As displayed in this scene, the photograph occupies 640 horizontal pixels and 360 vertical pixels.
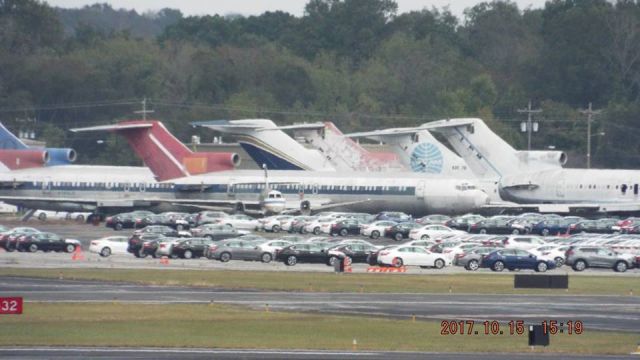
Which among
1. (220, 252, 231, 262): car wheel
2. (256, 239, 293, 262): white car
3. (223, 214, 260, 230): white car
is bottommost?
(220, 252, 231, 262): car wheel

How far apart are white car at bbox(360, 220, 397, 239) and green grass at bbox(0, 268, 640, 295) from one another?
83.6ft

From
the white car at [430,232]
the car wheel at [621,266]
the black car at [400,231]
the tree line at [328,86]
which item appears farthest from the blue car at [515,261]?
the tree line at [328,86]

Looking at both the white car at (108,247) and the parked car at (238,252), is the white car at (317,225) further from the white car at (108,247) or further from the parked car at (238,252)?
the parked car at (238,252)

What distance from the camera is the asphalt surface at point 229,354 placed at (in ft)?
131

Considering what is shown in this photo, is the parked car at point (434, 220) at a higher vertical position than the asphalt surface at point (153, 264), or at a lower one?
higher

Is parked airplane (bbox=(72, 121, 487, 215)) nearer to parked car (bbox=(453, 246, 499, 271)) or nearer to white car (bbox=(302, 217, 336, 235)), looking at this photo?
white car (bbox=(302, 217, 336, 235))

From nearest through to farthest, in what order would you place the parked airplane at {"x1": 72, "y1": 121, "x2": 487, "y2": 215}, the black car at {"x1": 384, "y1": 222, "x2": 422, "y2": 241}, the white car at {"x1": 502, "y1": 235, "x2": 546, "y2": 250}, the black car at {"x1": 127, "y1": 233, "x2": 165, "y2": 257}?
the white car at {"x1": 502, "y1": 235, "x2": 546, "y2": 250}, the black car at {"x1": 127, "y1": 233, "x2": 165, "y2": 257}, the black car at {"x1": 384, "y1": 222, "x2": 422, "y2": 241}, the parked airplane at {"x1": 72, "y1": 121, "x2": 487, "y2": 215}

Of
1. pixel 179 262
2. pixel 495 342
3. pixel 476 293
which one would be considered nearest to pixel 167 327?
pixel 495 342

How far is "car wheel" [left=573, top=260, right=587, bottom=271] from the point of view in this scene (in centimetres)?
7419

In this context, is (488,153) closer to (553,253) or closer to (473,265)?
(553,253)

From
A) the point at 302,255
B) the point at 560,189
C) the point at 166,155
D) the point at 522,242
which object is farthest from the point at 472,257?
the point at 166,155

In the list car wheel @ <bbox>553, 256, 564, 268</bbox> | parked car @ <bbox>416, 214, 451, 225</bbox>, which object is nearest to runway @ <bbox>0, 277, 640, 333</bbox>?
car wheel @ <bbox>553, 256, 564, 268</bbox>

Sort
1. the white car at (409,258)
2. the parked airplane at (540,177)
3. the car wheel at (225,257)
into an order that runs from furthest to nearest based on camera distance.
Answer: the parked airplane at (540,177) < the car wheel at (225,257) < the white car at (409,258)

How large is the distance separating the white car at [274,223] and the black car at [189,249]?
894 inches
